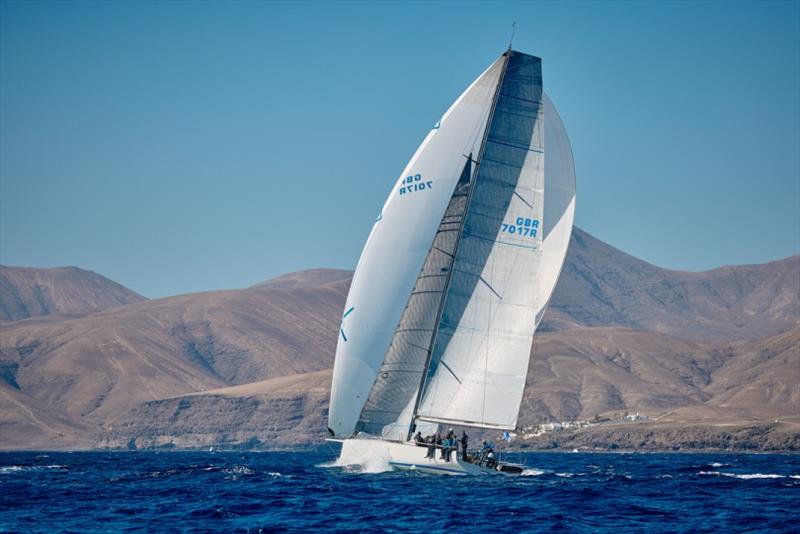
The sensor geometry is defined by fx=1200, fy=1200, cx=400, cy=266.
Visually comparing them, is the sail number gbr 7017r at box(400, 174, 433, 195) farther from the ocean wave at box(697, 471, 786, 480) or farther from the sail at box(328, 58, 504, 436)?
the ocean wave at box(697, 471, 786, 480)

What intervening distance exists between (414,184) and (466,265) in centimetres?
412

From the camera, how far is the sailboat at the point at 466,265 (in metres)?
51.0

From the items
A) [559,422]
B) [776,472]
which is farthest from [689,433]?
[776,472]

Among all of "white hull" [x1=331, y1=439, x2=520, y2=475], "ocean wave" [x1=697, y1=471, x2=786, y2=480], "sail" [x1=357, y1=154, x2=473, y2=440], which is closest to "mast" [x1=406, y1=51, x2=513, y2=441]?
"sail" [x1=357, y1=154, x2=473, y2=440]

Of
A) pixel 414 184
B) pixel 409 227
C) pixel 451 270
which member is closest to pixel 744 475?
pixel 451 270

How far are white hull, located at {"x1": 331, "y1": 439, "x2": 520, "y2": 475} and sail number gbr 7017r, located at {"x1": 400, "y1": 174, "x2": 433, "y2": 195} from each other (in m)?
10.8

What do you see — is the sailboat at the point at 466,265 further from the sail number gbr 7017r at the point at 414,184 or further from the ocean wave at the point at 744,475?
the ocean wave at the point at 744,475

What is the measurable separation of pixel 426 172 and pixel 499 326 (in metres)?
7.27

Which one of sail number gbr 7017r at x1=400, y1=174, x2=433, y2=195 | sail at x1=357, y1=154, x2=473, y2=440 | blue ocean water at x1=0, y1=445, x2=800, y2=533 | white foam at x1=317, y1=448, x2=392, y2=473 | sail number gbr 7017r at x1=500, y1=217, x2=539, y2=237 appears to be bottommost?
blue ocean water at x1=0, y1=445, x2=800, y2=533

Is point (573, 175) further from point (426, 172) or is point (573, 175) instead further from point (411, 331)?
point (411, 331)

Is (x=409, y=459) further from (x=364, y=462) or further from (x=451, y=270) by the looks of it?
(x=451, y=270)

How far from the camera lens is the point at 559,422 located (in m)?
188

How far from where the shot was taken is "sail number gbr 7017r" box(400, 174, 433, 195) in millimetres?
51188

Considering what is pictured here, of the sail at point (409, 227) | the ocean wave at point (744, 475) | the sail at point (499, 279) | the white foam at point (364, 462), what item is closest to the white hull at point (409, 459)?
the white foam at point (364, 462)
